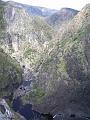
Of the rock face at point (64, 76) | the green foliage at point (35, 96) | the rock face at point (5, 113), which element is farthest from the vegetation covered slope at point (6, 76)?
the rock face at point (5, 113)

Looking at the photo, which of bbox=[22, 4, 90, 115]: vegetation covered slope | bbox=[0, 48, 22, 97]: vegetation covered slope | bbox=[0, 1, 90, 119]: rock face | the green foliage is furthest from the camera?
the green foliage

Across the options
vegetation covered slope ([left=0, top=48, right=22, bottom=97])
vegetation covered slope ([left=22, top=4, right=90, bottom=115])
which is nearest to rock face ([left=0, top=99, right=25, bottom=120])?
vegetation covered slope ([left=0, top=48, right=22, bottom=97])

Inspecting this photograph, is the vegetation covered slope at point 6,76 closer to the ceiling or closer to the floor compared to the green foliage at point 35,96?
closer to the ceiling

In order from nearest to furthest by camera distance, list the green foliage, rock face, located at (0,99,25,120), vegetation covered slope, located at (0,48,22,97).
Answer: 1. rock face, located at (0,99,25,120)
2. vegetation covered slope, located at (0,48,22,97)
3. the green foliage

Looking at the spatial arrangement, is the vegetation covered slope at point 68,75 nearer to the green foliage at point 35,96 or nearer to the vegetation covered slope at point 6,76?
the green foliage at point 35,96

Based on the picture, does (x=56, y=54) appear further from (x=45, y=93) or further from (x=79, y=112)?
(x=79, y=112)

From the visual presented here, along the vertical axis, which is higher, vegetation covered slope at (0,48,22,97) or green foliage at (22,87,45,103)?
vegetation covered slope at (0,48,22,97)

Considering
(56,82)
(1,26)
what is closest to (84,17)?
(56,82)

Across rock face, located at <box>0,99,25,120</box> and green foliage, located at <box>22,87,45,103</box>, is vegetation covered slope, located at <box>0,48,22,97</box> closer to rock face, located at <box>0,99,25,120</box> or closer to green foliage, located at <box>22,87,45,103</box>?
green foliage, located at <box>22,87,45,103</box>

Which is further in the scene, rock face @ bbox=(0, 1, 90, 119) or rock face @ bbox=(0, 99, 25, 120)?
rock face @ bbox=(0, 1, 90, 119)

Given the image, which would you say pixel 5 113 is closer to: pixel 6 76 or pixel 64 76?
pixel 6 76
